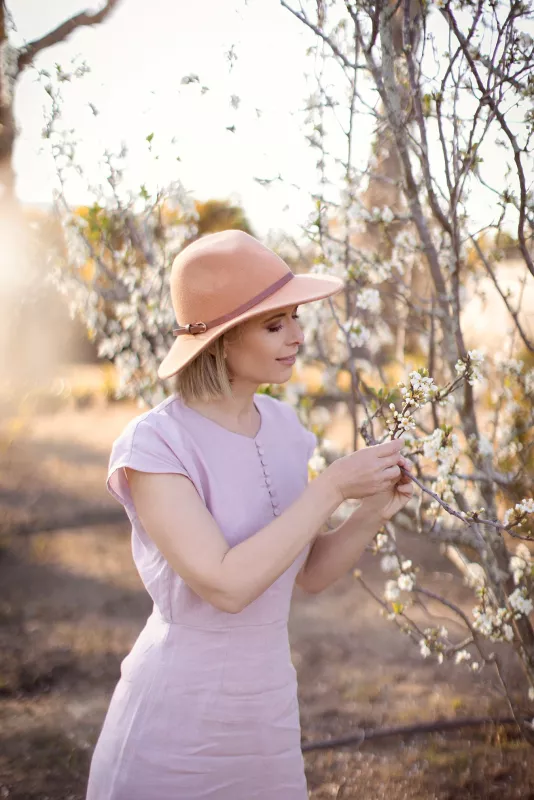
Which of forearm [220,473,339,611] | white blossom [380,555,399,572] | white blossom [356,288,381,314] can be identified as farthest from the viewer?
Result: white blossom [380,555,399,572]

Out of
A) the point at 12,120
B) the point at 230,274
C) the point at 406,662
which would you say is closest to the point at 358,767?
the point at 406,662

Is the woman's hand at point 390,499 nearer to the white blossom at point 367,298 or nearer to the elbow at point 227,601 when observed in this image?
the elbow at point 227,601

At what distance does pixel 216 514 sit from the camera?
1421 mm

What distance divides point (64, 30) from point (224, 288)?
8.36 feet

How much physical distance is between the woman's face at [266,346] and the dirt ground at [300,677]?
63.6 inches

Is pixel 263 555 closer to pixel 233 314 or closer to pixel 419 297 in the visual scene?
pixel 233 314

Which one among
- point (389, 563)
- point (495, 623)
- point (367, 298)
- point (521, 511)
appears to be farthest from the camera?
point (389, 563)

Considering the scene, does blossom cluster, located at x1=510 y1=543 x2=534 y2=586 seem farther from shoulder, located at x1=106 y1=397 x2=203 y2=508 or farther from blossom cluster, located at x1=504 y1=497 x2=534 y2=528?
shoulder, located at x1=106 y1=397 x2=203 y2=508

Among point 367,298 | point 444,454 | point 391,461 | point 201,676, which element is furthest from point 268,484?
point 367,298

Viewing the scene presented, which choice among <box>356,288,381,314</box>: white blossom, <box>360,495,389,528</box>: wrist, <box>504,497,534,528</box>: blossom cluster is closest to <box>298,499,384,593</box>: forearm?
<box>360,495,389,528</box>: wrist

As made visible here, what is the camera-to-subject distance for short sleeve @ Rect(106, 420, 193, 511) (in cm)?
132

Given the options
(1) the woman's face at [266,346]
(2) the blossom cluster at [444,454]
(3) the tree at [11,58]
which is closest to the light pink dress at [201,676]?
(1) the woman's face at [266,346]

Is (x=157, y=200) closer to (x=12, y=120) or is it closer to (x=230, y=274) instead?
(x=12, y=120)

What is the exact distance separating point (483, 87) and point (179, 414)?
43.9 inches
